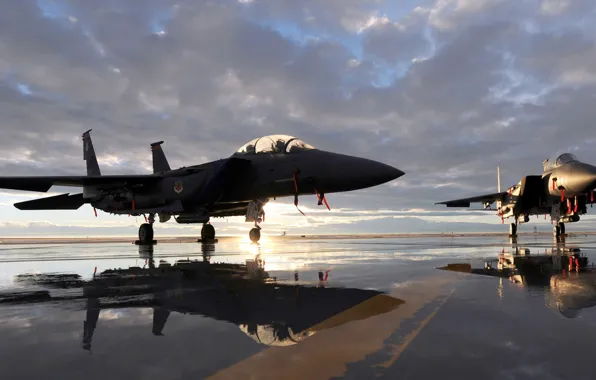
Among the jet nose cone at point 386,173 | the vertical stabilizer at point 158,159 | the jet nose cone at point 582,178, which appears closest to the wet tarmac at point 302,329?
the jet nose cone at point 386,173

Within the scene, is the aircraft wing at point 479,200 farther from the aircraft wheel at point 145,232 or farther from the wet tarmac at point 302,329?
the wet tarmac at point 302,329

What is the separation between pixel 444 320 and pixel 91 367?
2.66 m

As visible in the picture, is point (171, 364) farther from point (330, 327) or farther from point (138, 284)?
point (138, 284)

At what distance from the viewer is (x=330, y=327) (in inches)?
→ 126

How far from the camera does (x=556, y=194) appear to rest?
2319 centimetres

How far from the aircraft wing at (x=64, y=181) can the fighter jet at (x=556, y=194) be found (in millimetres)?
20973

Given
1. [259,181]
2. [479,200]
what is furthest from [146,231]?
[479,200]

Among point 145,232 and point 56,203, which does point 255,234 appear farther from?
point 56,203

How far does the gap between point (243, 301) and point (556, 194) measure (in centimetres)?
2445

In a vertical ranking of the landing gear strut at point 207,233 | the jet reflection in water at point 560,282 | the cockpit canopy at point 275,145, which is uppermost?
the cockpit canopy at point 275,145

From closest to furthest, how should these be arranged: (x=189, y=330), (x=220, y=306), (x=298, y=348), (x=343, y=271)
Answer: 1. (x=298, y=348)
2. (x=189, y=330)
3. (x=220, y=306)
4. (x=343, y=271)

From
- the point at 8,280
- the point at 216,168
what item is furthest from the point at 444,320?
the point at 216,168

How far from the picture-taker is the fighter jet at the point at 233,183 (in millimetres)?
13047

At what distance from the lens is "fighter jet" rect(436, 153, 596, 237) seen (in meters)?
21.2
